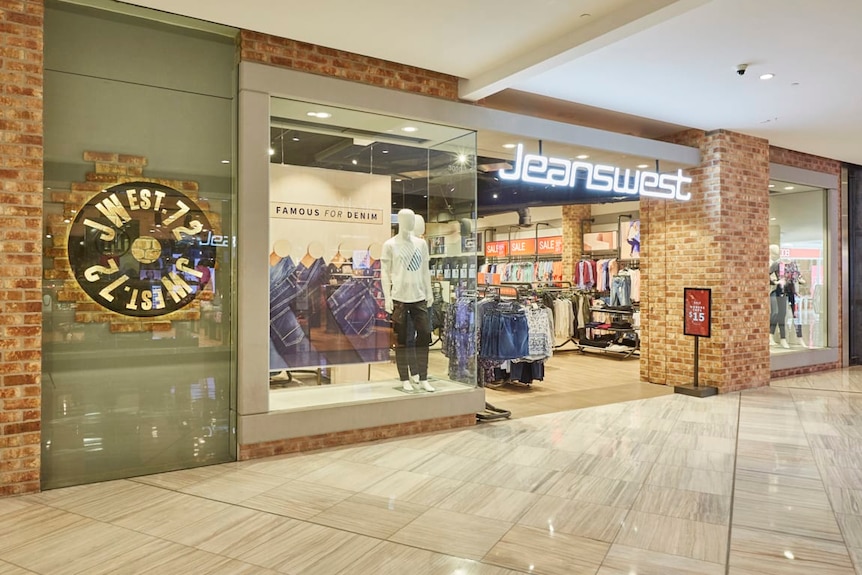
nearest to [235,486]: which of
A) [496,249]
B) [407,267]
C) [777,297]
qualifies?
[407,267]

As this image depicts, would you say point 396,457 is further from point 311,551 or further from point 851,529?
point 851,529

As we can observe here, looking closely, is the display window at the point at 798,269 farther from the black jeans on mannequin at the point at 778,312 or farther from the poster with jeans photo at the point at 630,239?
the poster with jeans photo at the point at 630,239

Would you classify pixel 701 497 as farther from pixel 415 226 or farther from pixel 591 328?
pixel 591 328

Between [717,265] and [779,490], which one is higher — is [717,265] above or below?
above

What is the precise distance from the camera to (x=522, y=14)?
13.2 feet

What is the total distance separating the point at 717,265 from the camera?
718 cm

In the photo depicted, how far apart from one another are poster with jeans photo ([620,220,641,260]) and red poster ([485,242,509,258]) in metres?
4.19

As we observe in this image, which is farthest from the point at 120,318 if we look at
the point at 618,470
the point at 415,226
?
the point at 618,470

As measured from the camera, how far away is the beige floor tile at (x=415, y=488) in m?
3.58

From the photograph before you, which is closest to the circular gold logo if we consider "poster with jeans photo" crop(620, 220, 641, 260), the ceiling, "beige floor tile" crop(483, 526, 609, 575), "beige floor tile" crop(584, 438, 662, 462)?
the ceiling

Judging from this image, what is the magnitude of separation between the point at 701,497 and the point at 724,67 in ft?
12.1

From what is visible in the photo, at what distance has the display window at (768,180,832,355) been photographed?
8688mm

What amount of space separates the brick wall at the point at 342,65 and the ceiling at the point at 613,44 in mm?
130

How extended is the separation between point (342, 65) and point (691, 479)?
4.17m
